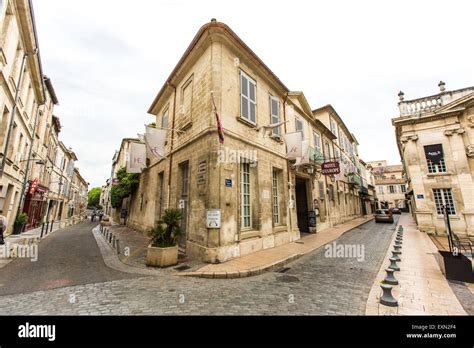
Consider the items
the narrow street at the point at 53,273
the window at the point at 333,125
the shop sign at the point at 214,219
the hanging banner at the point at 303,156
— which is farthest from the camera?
the window at the point at 333,125

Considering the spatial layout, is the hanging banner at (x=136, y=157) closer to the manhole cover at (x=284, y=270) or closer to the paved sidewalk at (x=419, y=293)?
the manhole cover at (x=284, y=270)

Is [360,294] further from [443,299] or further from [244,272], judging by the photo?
[244,272]

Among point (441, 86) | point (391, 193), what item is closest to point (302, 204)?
point (441, 86)

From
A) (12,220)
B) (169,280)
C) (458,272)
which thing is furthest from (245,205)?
(12,220)

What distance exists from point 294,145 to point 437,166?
10992mm

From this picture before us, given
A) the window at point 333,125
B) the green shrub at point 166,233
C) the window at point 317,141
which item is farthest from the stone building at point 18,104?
the window at point 333,125

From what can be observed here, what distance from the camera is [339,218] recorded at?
1691cm

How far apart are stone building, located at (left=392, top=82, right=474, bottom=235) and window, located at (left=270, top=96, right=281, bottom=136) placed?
1006 cm

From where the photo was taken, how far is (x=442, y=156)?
12.6 meters

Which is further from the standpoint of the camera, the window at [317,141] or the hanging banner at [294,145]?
the window at [317,141]

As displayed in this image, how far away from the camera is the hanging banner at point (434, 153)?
1268 cm

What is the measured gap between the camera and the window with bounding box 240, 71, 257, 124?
8250mm

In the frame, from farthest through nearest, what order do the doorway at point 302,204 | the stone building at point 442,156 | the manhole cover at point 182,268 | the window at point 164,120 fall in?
the doorway at point 302,204 → the stone building at point 442,156 → the window at point 164,120 → the manhole cover at point 182,268

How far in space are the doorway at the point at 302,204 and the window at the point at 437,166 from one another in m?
8.40
